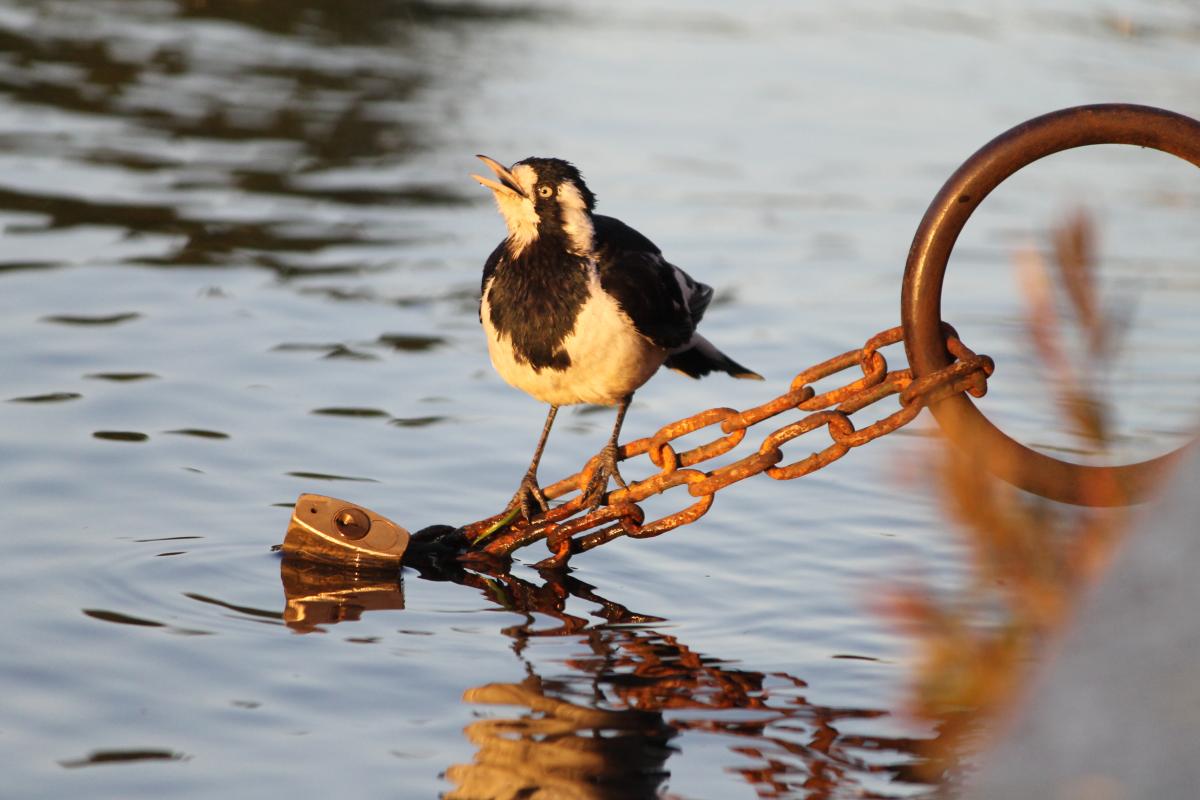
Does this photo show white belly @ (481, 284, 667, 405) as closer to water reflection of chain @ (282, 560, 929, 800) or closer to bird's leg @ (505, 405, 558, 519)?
bird's leg @ (505, 405, 558, 519)

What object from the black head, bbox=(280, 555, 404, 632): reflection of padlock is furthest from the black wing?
bbox=(280, 555, 404, 632): reflection of padlock

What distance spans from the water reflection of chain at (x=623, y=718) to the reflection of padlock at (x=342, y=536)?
0.08 metres

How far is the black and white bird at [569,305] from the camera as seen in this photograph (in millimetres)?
5102

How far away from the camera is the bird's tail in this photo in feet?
19.0

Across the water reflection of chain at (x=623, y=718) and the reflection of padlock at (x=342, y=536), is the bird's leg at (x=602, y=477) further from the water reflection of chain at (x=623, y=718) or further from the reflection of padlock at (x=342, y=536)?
the reflection of padlock at (x=342, y=536)

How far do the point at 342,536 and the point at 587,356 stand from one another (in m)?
0.96

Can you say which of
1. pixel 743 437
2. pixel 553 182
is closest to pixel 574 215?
pixel 553 182

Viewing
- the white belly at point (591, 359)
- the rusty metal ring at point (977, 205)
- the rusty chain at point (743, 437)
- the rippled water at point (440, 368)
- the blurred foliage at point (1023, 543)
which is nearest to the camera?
the blurred foliage at point (1023, 543)

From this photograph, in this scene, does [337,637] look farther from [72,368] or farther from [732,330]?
[732,330]

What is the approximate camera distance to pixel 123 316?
7891 mm

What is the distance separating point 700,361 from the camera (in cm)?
589

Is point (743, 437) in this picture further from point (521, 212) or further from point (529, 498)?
point (521, 212)

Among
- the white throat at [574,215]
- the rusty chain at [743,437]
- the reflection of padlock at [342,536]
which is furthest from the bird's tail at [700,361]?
the reflection of padlock at [342,536]

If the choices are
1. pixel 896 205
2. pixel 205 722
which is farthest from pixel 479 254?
pixel 205 722
